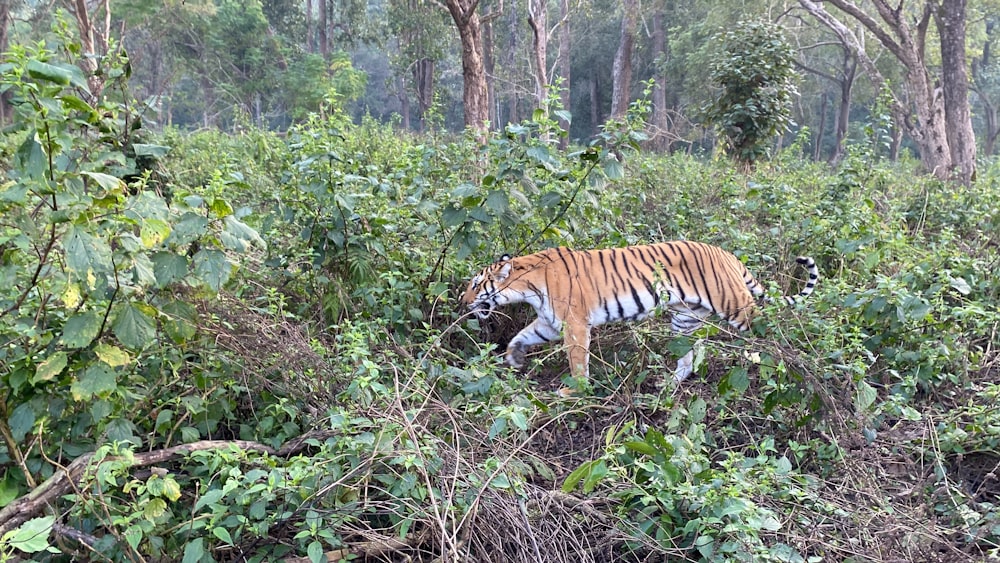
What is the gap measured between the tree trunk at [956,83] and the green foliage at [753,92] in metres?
3.22

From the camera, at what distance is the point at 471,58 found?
A: 329 inches

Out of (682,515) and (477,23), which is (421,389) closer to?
(682,515)

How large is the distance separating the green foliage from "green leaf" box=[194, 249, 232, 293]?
28.3 ft

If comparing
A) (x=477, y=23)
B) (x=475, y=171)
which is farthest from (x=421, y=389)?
(x=477, y=23)

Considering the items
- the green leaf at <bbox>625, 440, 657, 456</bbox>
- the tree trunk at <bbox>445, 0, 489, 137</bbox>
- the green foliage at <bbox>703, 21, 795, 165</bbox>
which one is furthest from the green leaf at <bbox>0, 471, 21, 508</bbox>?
the green foliage at <bbox>703, 21, 795, 165</bbox>

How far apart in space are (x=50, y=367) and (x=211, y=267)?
0.64 meters

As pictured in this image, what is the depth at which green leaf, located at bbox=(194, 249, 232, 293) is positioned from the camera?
247 cm

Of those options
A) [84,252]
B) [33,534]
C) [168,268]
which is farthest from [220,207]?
[33,534]

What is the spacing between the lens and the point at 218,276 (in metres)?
2.50

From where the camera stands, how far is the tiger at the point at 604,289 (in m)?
4.36

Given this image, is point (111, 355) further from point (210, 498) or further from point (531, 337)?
point (531, 337)

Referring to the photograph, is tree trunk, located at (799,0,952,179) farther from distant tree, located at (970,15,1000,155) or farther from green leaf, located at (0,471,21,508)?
distant tree, located at (970,15,1000,155)

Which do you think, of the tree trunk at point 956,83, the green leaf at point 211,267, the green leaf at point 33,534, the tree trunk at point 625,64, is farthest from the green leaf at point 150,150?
the tree trunk at point 625,64

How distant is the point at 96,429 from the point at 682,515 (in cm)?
225
